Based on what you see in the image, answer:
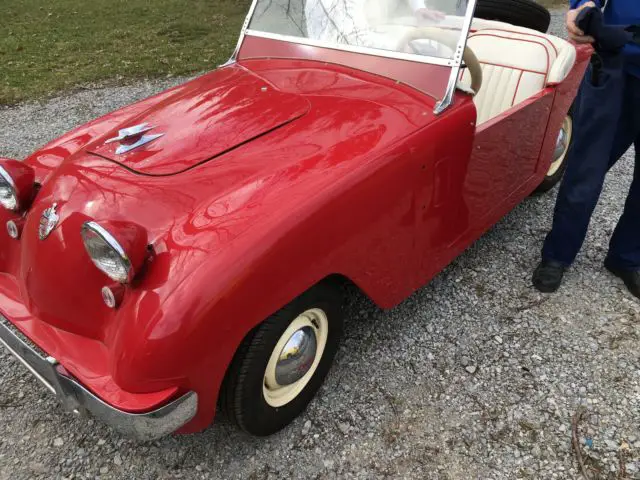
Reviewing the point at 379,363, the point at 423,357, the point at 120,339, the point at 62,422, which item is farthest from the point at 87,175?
the point at 423,357

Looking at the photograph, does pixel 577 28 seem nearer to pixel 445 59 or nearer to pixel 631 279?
pixel 445 59

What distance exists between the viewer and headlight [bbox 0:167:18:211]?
6.47 feet

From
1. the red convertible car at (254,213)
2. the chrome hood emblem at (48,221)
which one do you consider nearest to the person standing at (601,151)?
the red convertible car at (254,213)

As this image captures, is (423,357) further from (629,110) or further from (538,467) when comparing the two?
(629,110)

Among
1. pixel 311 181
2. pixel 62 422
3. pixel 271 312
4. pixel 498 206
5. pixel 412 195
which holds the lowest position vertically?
pixel 62 422

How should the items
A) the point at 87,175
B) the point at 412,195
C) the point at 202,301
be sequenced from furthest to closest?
the point at 412,195, the point at 87,175, the point at 202,301

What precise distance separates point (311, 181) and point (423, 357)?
3.49ft

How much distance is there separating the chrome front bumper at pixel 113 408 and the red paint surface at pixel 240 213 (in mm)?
33

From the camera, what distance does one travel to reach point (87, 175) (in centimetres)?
182

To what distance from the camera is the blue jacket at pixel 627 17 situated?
210 cm

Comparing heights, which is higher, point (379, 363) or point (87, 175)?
point (87, 175)

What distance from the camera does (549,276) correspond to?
268 cm

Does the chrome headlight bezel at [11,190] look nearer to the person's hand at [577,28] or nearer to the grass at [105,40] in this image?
the person's hand at [577,28]

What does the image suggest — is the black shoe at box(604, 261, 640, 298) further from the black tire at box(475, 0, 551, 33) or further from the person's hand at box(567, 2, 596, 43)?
the black tire at box(475, 0, 551, 33)
